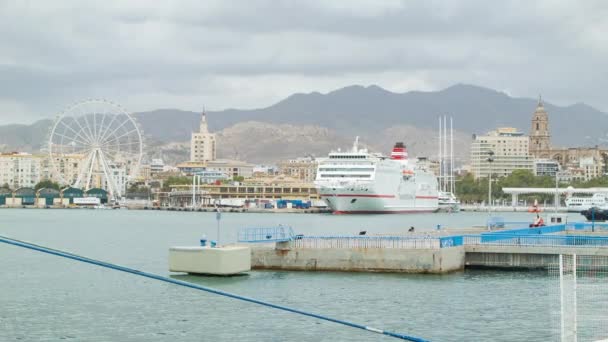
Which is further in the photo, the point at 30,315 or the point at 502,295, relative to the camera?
the point at 502,295

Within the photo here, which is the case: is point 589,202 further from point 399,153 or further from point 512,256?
point 512,256

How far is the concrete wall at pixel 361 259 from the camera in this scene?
4312cm

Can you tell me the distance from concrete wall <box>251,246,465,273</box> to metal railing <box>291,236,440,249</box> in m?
0.75

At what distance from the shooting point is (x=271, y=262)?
4503cm

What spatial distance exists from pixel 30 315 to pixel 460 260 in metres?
19.7

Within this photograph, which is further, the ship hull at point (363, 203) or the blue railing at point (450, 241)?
the ship hull at point (363, 203)

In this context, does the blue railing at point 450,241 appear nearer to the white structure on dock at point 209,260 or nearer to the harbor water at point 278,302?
the harbor water at point 278,302

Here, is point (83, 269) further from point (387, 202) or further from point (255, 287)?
point (387, 202)

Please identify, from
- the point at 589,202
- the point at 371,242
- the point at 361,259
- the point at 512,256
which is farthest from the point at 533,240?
the point at 589,202

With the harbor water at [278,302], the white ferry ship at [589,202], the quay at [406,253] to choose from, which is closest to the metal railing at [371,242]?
the quay at [406,253]

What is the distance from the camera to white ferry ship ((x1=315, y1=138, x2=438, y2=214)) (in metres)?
148

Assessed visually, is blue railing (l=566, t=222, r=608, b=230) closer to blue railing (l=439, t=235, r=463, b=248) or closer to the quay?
the quay

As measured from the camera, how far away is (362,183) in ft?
→ 482

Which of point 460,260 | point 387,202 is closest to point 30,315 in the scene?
point 460,260
